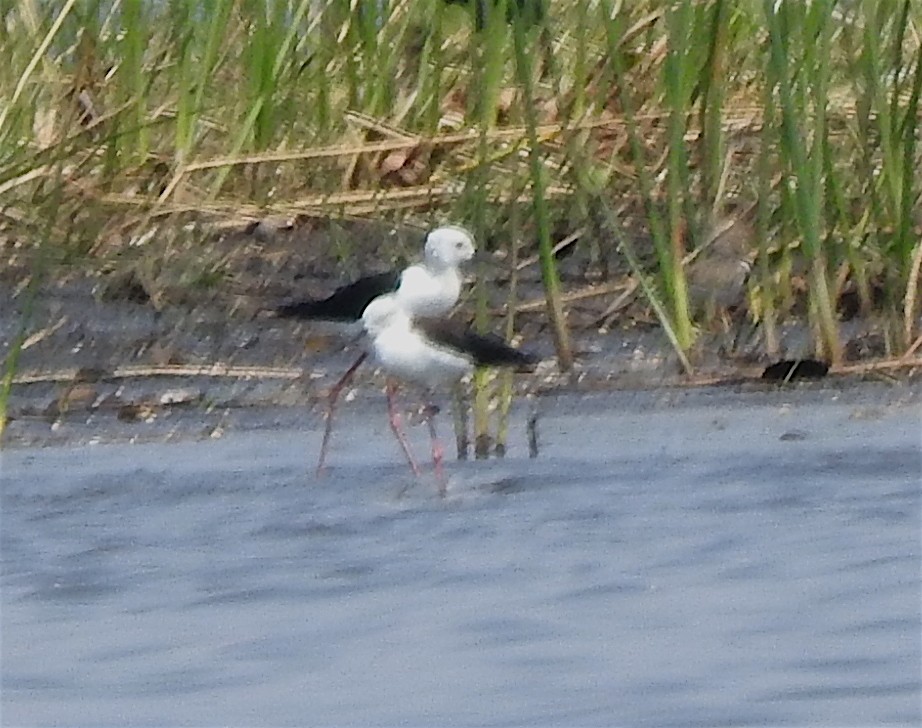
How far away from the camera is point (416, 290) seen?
4328 millimetres

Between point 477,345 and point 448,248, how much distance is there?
281 mm

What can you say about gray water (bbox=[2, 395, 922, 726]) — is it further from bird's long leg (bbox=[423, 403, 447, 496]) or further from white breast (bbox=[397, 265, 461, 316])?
white breast (bbox=[397, 265, 461, 316])

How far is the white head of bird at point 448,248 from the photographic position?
4.36 meters

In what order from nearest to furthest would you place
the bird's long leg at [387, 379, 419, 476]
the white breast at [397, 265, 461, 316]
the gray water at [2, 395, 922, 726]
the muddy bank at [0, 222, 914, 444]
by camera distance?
the gray water at [2, 395, 922, 726], the bird's long leg at [387, 379, 419, 476], the white breast at [397, 265, 461, 316], the muddy bank at [0, 222, 914, 444]

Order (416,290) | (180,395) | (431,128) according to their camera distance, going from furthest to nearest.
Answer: (431,128)
(180,395)
(416,290)

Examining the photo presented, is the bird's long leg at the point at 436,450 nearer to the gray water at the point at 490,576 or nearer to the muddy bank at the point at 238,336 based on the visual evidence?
the gray water at the point at 490,576

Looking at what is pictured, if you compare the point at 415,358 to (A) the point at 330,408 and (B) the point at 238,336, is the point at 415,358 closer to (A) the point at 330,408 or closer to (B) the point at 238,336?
(A) the point at 330,408

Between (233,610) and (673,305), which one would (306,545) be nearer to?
(233,610)

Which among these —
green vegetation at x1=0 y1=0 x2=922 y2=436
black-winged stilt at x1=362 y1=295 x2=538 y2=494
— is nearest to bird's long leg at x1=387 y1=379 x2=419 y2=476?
black-winged stilt at x1=362 y1=295 x2=538 y2=494

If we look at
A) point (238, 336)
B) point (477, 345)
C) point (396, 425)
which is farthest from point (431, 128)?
point (477, 345)

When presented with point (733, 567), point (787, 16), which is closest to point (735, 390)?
point (787, 16)

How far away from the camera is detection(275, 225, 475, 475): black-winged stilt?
433 cm

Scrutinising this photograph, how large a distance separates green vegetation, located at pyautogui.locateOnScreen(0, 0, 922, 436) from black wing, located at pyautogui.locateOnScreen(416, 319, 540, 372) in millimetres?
413

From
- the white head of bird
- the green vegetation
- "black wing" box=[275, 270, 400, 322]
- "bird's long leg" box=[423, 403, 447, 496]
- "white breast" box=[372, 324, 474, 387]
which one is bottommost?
"bird's long leg" box=[423, 403, 447, 496]
